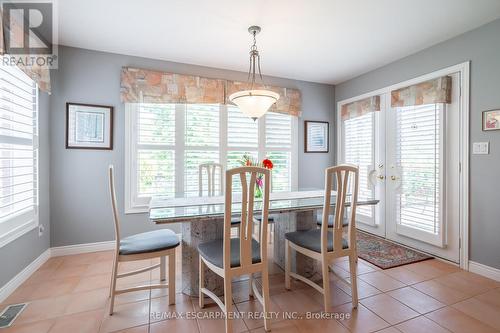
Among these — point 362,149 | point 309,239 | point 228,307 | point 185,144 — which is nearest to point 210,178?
point 185,144

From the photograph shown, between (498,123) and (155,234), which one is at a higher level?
(498,123)

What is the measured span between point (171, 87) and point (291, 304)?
279 cm

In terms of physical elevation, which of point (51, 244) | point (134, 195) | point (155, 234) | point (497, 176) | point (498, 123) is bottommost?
point (51, 244)

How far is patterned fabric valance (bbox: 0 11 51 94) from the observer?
6.17 feet

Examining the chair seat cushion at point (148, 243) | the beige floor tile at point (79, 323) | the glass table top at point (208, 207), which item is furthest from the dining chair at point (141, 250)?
the glass table top at point (208, 207)

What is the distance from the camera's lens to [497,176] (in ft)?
7.59

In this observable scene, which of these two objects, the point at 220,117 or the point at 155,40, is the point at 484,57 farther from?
the point at 155,40

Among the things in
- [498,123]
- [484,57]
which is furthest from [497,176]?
[484,57]

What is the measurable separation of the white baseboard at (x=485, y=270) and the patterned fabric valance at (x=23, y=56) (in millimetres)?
4460

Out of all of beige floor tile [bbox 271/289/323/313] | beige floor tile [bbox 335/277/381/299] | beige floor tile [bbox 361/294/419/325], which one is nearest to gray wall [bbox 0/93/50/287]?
beige floor tile [bbox 271/289/323/313]

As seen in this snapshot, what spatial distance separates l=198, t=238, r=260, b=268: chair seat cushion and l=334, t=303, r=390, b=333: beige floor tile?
2.48ft

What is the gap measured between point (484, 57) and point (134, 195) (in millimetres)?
4021
